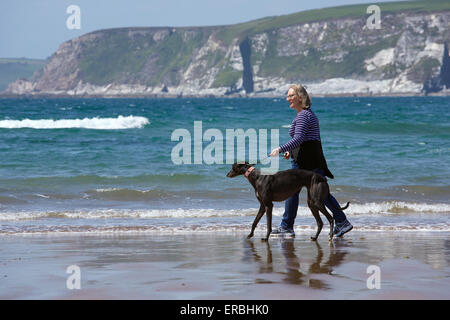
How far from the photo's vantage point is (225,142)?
1088 inches

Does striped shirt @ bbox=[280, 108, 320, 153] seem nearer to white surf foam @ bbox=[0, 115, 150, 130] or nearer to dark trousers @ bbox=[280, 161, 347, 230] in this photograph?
dark trousers @ bbox=[280, 161, 347, 230]

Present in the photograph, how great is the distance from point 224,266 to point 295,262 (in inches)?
29.3

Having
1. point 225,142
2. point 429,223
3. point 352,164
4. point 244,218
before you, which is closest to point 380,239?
point 429,223

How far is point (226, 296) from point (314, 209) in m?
3.43

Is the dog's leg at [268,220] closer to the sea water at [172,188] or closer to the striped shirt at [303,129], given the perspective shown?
the striped shirt at [303,129]

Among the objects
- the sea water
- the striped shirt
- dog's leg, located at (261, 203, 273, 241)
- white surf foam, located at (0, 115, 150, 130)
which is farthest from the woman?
white surf foam, located at (0, 115, 150, 130)

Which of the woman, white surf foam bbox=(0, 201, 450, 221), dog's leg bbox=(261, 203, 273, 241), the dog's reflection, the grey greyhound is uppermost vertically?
the woman

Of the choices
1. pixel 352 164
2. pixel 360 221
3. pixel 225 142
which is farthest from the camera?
pixel 225 142

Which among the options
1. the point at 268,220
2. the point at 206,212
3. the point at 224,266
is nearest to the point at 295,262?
the point at 224,266

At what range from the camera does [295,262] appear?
686cm

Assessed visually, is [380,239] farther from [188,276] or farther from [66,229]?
[66,229]

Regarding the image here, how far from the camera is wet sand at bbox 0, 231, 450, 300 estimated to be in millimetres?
5488

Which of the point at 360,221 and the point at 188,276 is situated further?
the point at 360,221

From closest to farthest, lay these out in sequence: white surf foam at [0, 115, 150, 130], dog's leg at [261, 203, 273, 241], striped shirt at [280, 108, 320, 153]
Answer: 1. striped shirt at [280, 108, 320, 153]
2. dog's leg at [261, 203, 273, 241]
3. white surf foam at [0, 115, 150, 130]
